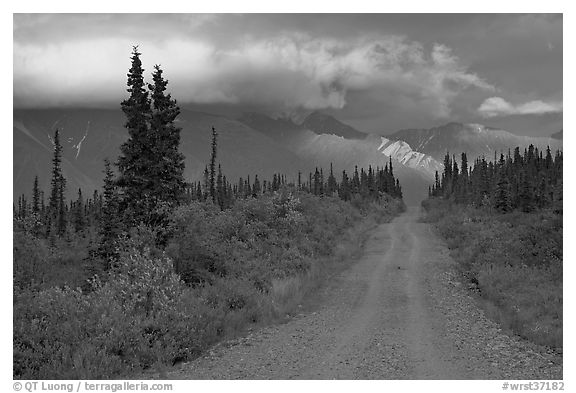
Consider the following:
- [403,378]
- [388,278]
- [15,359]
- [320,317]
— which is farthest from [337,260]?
[15,359]

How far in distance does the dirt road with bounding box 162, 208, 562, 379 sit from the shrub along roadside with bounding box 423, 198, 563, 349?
579 millimetres

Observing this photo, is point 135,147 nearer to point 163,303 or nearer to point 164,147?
→ point 164,147

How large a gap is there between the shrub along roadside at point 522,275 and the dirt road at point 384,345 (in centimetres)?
58

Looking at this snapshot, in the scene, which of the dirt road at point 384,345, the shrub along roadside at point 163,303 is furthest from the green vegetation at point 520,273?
the shrub along roadside at point 163,303

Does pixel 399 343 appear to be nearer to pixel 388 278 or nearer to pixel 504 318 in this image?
pixel 504 318

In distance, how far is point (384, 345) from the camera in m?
10.1

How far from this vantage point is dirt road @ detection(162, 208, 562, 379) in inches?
334

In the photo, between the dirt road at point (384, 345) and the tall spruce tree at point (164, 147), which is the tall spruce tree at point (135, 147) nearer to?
the tall spruce tree at point (164, 147)

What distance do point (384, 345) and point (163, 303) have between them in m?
5.39

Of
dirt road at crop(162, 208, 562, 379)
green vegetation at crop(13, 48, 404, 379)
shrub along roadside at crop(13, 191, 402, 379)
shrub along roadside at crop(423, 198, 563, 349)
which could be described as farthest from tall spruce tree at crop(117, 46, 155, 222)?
shrub along roadside at crop(423, 198, 563, 349)

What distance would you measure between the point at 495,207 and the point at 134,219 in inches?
1267

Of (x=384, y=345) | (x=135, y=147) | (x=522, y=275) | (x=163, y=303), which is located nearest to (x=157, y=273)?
(x=163, y=303)

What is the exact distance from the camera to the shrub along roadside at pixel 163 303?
8.72 m

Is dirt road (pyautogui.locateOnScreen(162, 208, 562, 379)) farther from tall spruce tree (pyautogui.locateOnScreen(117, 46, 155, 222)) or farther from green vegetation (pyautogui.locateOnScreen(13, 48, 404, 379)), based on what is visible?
tall spruce tree (pyautogui.locateOnScreen(117, 46, 155, 222))
